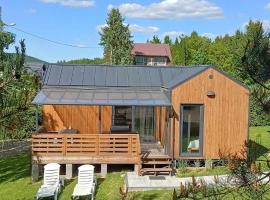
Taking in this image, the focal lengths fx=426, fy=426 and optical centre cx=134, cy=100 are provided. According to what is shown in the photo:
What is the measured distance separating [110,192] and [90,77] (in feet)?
23.3

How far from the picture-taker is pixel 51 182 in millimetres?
15766

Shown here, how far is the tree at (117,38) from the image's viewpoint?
5909 cm

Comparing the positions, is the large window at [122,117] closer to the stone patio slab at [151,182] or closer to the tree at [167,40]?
the stone patio slab at [151,182]

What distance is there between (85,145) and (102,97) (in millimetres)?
2230

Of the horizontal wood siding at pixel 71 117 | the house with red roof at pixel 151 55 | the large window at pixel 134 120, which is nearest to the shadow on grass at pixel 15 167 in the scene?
the horizontal wood siding at pixel 71 117

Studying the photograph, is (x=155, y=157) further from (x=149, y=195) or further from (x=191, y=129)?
(x=149, y=195)

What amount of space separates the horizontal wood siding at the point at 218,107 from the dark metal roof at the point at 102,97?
3.28 ft

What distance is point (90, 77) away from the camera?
20.5 meters

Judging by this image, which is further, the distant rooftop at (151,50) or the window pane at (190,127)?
the distant rooftop at (151,50)

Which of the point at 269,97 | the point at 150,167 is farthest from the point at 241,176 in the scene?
the point at 150,167

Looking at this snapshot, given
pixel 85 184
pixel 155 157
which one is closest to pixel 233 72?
pixel 85 184

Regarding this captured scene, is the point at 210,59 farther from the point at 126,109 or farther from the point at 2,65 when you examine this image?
the point at 2,65

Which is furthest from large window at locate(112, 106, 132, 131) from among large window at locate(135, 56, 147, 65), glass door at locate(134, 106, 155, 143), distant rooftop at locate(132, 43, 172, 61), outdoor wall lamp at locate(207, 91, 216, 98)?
large window at locate(135, 56, 147, 65)

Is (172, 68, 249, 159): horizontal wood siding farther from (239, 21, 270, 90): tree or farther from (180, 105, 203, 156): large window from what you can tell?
(239, 21, 270, 90): tree
